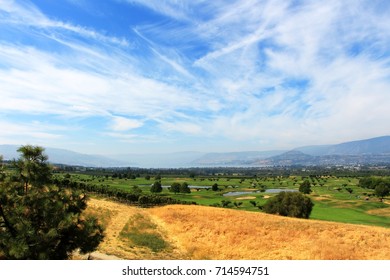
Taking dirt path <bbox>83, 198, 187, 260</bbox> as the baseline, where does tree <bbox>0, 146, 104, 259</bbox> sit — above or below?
above

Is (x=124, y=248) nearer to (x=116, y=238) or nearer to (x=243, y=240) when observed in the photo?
(x=116, y=238)

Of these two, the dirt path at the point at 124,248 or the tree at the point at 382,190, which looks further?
the tree at the point at 382,190

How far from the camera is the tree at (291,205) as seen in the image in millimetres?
65062

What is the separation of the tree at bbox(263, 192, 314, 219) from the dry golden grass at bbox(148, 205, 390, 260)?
2608 cm

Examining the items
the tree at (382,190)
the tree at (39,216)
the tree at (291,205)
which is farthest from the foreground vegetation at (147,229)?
the tree at (382,190)

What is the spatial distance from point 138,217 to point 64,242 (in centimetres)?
3450

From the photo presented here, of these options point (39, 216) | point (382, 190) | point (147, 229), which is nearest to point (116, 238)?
point (147, 229)

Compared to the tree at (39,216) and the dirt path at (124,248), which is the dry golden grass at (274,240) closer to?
the dirt path at (124,248)

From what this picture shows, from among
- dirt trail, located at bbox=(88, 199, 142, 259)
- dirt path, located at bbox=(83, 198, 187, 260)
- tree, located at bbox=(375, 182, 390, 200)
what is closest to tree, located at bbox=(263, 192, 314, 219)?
dirt path, located at bbox=(83, 198, 187, 260)

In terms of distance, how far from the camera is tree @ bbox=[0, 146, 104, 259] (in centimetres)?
1349

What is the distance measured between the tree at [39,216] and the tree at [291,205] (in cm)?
5498

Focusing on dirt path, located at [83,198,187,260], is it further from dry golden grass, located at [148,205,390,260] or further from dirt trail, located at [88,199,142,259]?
dry golden grass, located at [148,205,390,260]

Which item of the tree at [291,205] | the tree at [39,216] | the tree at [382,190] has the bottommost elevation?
the tree at [382,190]

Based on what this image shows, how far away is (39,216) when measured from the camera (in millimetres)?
14828
